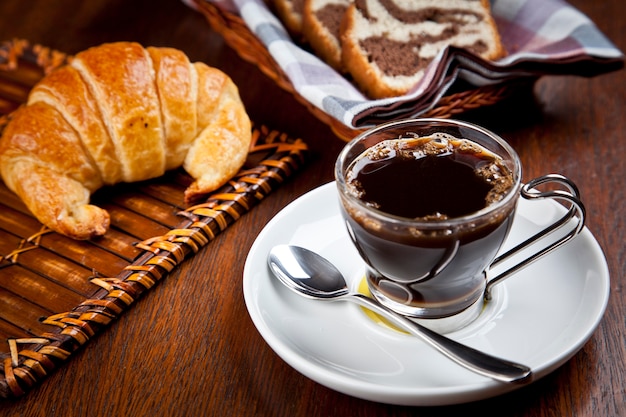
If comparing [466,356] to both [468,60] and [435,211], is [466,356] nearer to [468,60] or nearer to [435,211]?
[435,211]

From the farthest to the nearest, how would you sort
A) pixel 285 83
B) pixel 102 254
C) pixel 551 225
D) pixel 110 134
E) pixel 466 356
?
pixel 285 83, pixel 110 134, pixel 102 254, pixel 551 225, pixel 466 356

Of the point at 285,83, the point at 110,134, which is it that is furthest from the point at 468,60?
the point at 110,134

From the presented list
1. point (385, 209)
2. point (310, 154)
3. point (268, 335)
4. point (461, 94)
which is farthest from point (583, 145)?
point (268, 335)

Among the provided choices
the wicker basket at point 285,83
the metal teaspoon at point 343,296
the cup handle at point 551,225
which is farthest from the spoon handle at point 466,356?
the wicker basket at point 285,83

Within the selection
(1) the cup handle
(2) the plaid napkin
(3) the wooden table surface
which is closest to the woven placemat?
(3) the wooden table surface

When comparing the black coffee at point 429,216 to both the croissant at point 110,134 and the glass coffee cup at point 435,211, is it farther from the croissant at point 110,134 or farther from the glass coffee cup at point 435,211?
the croissant at point 110,134

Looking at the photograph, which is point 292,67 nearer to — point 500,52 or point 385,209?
point 500,52
